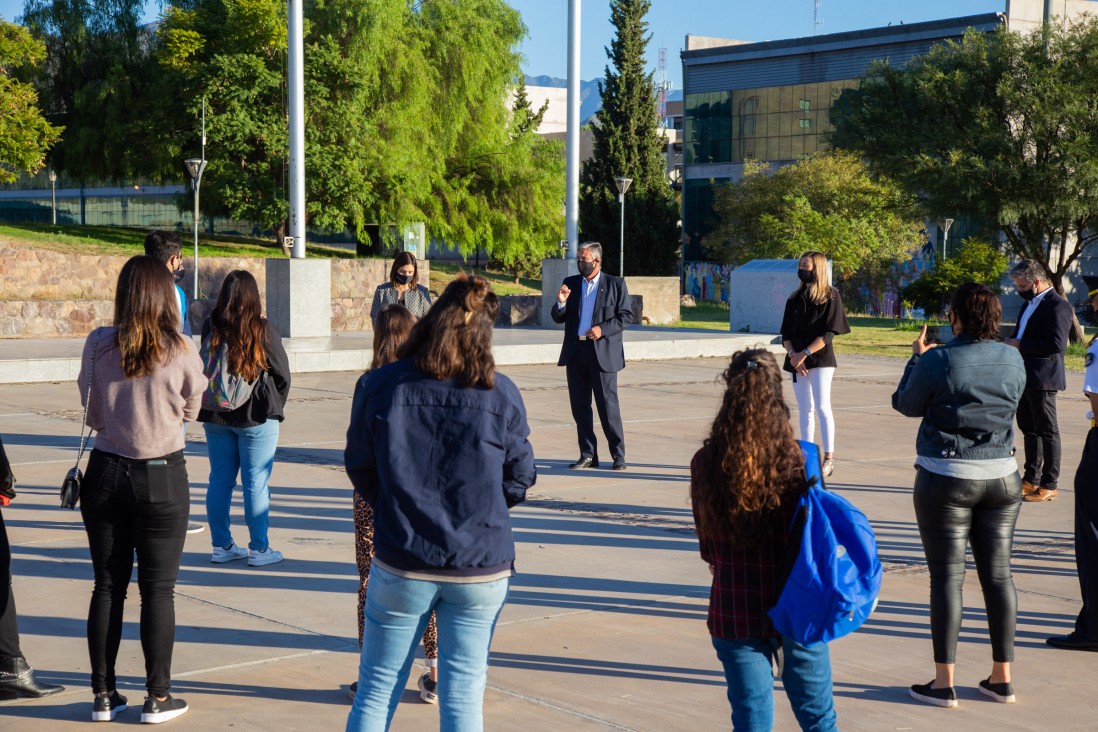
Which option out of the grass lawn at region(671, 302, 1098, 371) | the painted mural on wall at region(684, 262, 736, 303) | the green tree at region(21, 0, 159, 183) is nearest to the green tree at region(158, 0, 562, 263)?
the green tree at region(21, 0, 159, 183)

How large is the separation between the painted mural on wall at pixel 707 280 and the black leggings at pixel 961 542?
61077mm

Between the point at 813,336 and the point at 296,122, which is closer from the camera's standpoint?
the point at 813,336

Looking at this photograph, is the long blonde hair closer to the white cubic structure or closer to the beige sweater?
the beige sweater

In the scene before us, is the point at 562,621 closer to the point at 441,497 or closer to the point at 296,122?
the point at 441,497

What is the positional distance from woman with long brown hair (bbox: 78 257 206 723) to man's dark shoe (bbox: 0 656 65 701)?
0.35m

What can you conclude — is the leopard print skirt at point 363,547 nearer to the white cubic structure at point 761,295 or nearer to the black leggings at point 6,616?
the black leggings at point 6,616

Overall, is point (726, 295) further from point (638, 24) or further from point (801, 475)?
point (801, 475)

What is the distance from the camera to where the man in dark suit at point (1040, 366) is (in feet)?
30.6

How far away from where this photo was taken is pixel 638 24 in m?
62.2

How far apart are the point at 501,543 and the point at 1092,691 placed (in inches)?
122

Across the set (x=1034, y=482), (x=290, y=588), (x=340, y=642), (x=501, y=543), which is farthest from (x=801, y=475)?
(x=1034, y=482)

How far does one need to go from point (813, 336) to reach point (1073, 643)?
4470 mm

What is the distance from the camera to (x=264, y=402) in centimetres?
683

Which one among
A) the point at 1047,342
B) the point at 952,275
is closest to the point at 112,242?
the point at 952,275
